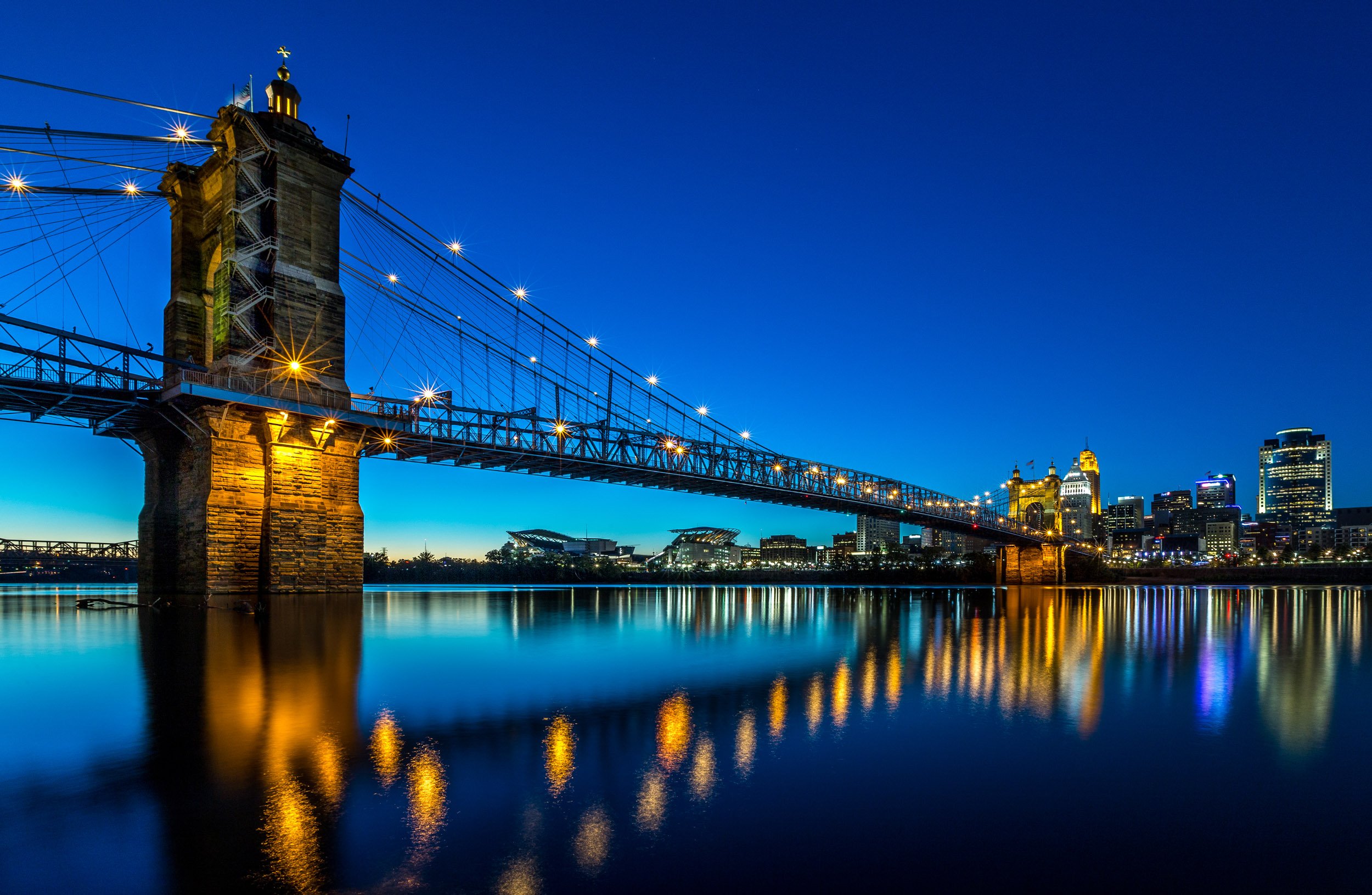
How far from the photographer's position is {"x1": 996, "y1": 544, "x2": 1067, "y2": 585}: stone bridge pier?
97875 millimetres

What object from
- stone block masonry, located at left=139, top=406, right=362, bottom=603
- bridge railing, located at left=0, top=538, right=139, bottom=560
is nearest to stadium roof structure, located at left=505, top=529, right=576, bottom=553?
bridge railing, located at left=0, top=538, right=139, bottom=560

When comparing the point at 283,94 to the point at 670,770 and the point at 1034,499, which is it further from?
the point at 1034,499

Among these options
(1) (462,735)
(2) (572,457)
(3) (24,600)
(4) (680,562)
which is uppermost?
(2) (572,457)

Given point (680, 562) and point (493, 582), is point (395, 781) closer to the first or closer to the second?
point (493, 582)

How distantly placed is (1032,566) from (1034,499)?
48786mm

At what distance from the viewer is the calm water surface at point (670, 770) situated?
5.09 m

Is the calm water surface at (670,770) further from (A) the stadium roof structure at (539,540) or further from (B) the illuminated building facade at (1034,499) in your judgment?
(A) the stadium roof structure at (539,540)

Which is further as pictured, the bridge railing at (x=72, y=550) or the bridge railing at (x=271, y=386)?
the bridge railing at (x=72, y=550)

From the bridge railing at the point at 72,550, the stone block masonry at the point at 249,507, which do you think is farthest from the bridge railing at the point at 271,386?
the bridge railing at the point at 72,550

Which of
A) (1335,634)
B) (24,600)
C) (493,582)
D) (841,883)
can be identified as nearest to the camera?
(841,883)

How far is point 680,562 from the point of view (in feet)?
626

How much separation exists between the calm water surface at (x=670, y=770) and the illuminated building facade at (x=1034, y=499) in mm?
123943

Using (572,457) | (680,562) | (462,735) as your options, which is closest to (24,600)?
(572,457)

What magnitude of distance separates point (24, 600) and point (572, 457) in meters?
29.1
